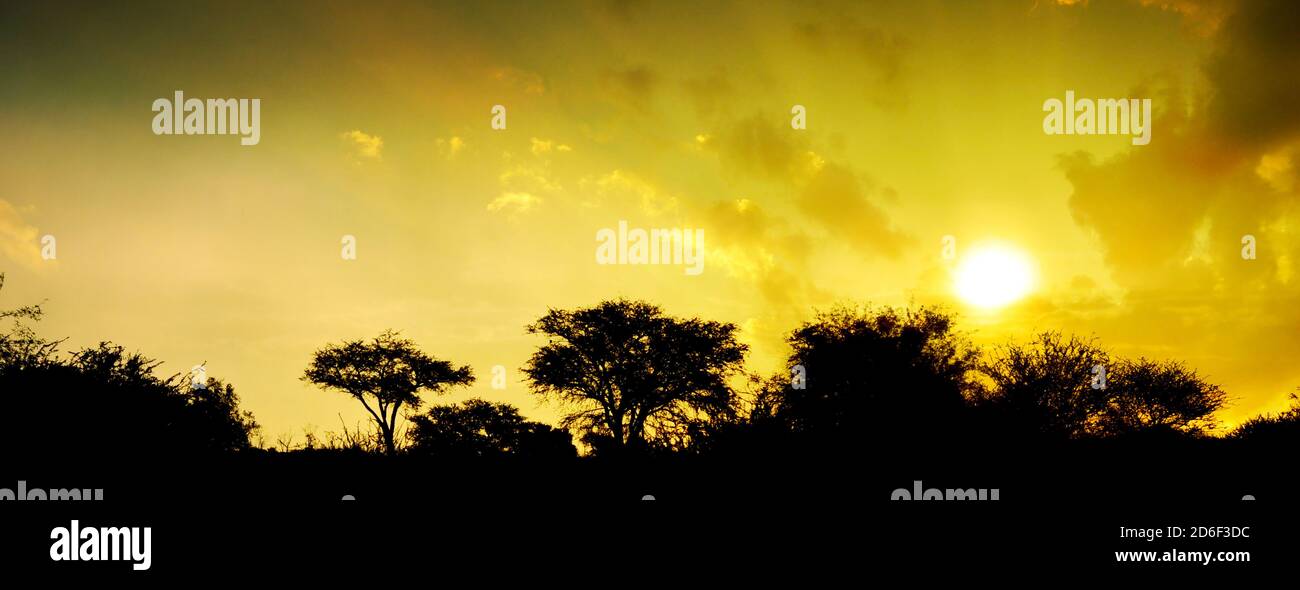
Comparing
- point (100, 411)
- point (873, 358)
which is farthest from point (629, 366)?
point (100, 411)

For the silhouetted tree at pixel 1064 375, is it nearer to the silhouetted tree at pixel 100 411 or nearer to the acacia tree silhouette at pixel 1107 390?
the acacia tree silhouette at pixel 1107 390

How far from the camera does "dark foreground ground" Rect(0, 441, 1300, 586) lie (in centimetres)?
1258

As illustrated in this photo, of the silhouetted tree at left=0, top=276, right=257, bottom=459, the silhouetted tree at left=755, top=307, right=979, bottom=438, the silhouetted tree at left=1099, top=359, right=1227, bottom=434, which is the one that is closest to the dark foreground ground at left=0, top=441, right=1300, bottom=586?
the silhouetted tree at left=0, top=276, right=257, bottom=459

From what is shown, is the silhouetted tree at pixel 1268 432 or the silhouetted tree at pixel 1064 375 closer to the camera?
the silhouetted tree at pixel 1268 432

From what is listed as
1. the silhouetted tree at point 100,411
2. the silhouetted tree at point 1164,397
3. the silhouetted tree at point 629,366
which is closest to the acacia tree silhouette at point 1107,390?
the silhouetted tree at point 1164,397

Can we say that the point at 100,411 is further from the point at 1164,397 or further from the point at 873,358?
the point at 1164,397
